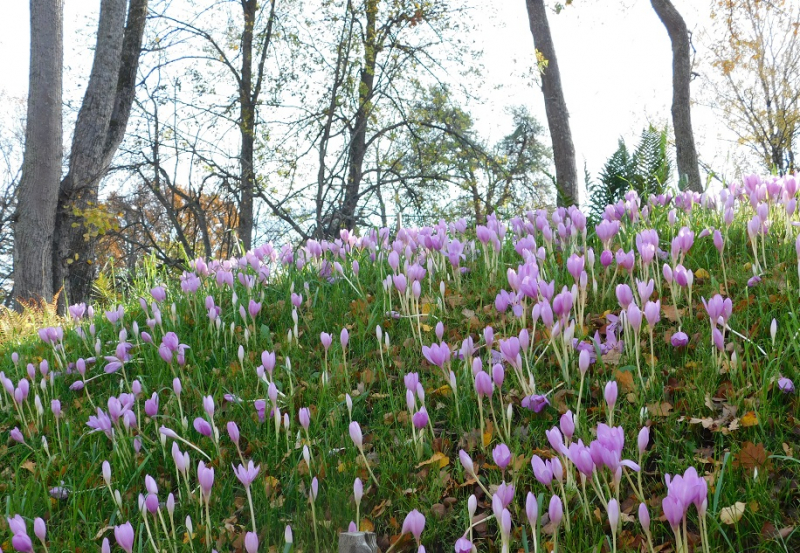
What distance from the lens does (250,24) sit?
47.4 ft

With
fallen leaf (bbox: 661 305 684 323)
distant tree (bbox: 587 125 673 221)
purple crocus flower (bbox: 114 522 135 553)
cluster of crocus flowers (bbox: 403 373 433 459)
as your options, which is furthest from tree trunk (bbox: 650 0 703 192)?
purple crocus flower (bbox: 114 522 135 553)

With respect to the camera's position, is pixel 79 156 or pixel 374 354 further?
pixel 79 156

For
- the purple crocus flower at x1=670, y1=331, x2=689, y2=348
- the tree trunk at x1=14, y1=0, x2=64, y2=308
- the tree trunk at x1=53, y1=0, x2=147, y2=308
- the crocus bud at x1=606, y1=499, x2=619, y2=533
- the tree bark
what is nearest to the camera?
the crocus bud at x1=606, y1=499, x2=619, y2=533

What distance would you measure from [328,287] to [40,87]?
702 centimetres

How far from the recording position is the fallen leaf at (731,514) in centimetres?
194

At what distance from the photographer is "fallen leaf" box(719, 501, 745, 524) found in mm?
1937

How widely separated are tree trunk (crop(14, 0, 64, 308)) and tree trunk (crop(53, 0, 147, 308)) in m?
0.34

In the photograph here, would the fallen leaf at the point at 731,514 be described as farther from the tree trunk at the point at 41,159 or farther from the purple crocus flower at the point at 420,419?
the tree trunk at the point at 41,159

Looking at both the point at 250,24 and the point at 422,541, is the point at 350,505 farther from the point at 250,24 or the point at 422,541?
the point at 250,24

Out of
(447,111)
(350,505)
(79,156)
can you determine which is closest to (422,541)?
(350,505)

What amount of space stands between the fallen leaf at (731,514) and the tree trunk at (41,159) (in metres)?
9.29

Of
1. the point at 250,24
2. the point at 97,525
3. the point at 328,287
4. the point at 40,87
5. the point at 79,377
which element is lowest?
the point at 97,525

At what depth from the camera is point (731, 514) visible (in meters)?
1.95

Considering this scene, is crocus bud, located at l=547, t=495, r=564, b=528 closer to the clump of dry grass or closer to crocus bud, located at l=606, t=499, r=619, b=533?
crocus bud, located at l=606, t=499, r=619, b=533
